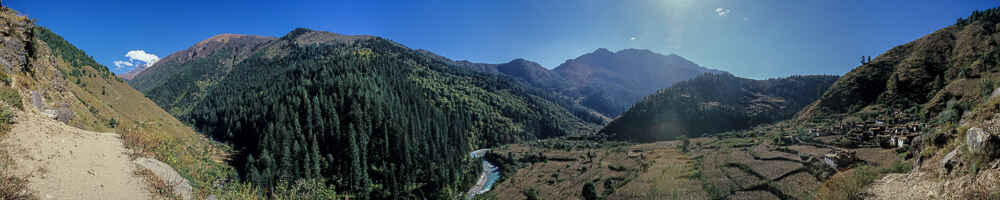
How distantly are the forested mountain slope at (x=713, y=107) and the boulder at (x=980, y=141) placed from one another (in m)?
125

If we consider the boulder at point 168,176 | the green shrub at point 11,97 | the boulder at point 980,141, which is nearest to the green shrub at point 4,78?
the green shrub at point 11,97

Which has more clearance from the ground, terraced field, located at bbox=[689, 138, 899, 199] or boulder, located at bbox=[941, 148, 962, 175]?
boulder, located at bbox=[941, 148, 962, 175]

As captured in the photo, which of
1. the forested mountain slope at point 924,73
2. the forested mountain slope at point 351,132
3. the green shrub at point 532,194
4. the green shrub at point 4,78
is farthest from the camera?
the forested mountain slope at point 351,132

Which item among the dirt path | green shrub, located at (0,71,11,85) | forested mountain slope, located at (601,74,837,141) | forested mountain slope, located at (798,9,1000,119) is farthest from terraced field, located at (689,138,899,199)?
forested mountain slope, located at (601,74,837,141)

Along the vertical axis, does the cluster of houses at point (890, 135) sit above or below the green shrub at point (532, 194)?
above

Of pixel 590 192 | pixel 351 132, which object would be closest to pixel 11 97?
pixel 590 192

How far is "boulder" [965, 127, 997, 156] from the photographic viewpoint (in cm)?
797

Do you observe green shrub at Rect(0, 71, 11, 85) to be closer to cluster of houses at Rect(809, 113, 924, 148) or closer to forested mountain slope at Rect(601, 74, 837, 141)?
cluster of houses at Rect(809, 113, 924, 148)

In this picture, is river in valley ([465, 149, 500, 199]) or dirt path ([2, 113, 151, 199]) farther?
river in valley ([465, 149, 500, 199])

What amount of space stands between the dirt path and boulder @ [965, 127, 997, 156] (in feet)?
92.3

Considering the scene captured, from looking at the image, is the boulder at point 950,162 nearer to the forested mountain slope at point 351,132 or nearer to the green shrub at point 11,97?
the green shrub at point 11,97

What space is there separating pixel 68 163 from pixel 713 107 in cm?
16771

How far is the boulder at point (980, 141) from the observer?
797cm

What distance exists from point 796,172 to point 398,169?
96.6 meters
